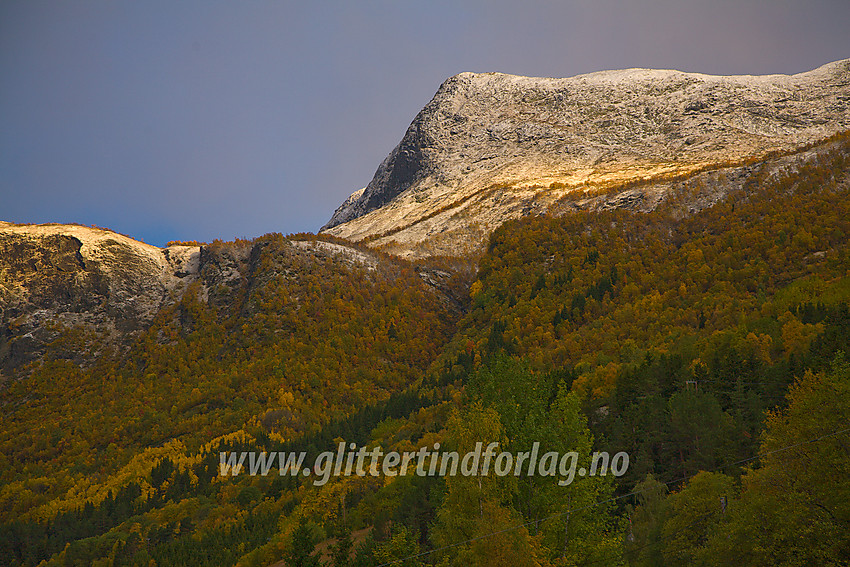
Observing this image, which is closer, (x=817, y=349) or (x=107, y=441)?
(x=817, y=349)

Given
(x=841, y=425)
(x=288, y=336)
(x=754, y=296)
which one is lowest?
(x=754, y=296)

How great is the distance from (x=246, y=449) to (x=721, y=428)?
119426mm

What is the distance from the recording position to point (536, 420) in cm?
4231

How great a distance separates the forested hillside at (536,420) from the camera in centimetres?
3581

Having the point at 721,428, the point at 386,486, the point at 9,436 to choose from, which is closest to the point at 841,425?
the point at 721,428

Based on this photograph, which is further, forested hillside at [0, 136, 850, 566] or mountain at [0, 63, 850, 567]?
mountain at [0, 63, 850, 567]

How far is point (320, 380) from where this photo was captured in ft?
594

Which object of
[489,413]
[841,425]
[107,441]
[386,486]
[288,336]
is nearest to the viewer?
[841,425]

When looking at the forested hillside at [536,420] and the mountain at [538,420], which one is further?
the mountain at [538,420]

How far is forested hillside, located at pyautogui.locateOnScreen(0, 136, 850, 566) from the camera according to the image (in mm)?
35812

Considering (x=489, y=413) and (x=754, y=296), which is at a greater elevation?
(x=489, y=413)

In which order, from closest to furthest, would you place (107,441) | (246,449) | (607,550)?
(607,550) < (246,449) < (107,441)

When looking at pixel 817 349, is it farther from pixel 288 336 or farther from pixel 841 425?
pixel 288 336

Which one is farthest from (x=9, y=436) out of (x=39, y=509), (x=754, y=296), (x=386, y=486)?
(x=754, y=296)
